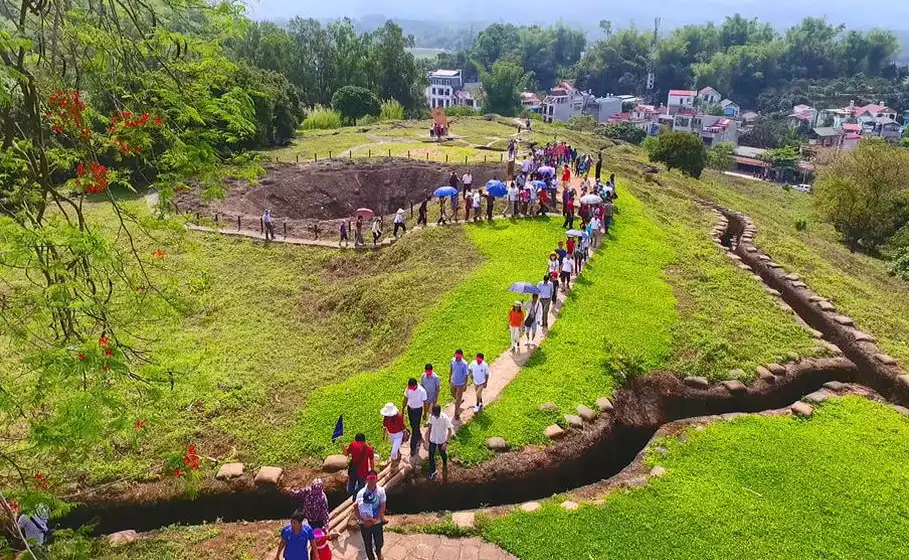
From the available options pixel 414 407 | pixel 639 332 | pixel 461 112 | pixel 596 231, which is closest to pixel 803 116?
pixel 461 112

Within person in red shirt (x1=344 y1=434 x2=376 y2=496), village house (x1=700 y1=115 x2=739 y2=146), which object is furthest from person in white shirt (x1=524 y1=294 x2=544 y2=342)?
village house (x1=700 y1=115 x2=739 y2=146)

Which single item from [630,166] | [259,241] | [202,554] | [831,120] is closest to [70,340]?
[202,554]

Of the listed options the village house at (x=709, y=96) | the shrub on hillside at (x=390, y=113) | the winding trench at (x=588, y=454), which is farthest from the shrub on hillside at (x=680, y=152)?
the village house at (x=709, y=96)

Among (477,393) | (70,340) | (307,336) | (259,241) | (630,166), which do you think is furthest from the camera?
(630,166)

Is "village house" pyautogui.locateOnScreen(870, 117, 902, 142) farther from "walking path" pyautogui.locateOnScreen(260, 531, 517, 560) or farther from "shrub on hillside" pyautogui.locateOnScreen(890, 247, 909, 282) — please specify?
"walking path" pyautogui.locateOnScreen(260, 531, 517, 560)

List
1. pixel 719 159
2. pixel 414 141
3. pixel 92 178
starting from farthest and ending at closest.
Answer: pixel 719 159, pixel 414 141, pixel 92 178

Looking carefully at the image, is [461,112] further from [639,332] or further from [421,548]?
[421,548]

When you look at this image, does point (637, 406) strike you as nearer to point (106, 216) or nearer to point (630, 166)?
point (106, 216)

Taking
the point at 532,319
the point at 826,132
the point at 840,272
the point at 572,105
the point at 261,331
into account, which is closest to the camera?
the point at 532,319
